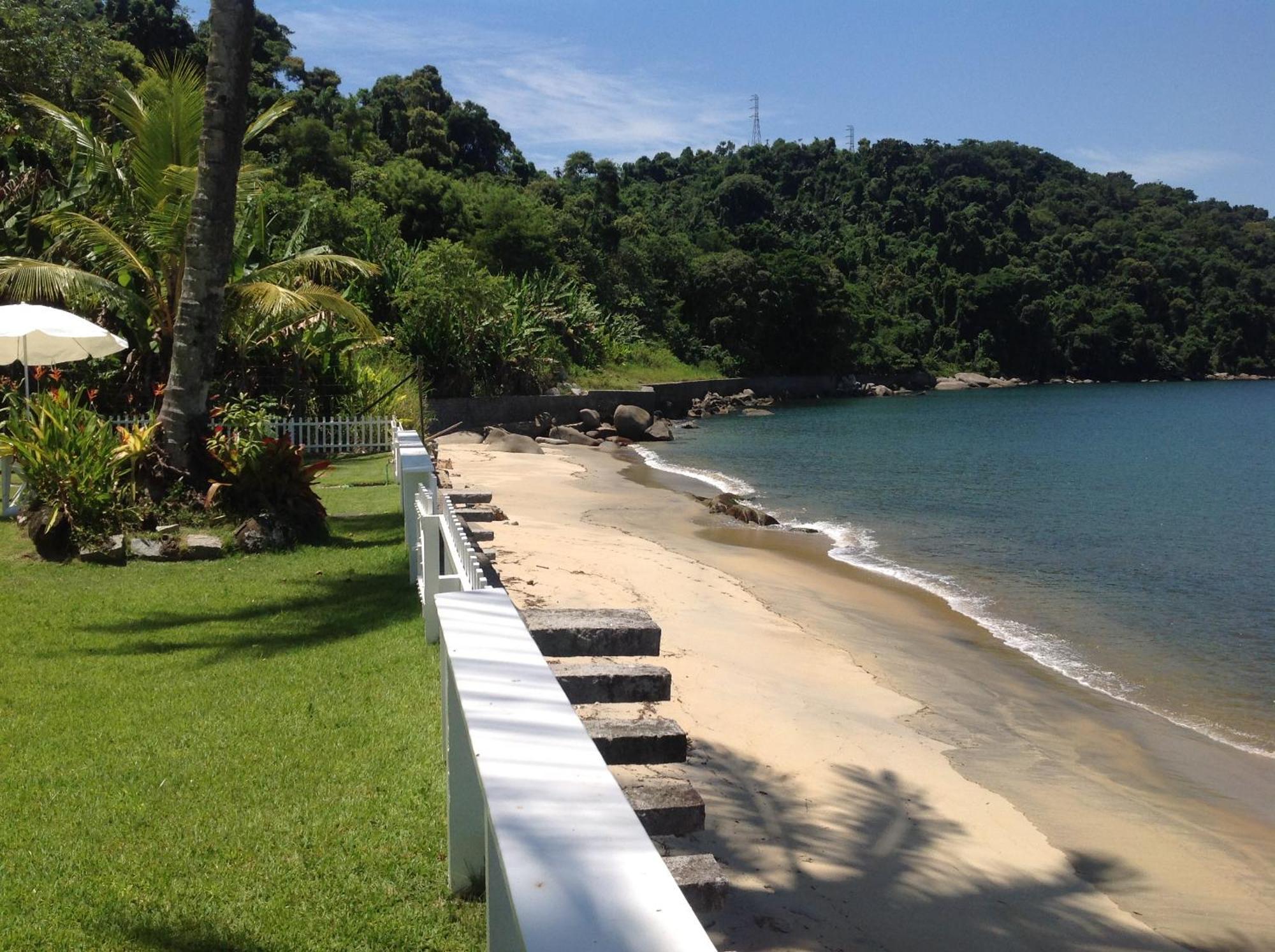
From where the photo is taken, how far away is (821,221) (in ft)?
341

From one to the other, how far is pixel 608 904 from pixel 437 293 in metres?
32.3

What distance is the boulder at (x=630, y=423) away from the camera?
40844mm

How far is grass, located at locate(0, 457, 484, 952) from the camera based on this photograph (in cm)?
359

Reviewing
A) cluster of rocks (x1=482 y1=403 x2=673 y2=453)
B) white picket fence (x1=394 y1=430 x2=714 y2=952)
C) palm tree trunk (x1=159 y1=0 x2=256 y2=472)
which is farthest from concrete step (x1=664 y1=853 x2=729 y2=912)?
cluster of rocks (x1=482 y1=403 x2=673 y2=453)

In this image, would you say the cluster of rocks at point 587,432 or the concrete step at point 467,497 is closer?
the concrete step at point 467,497

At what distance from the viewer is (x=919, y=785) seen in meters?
7.43

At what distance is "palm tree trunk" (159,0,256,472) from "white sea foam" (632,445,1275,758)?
9.16 meters

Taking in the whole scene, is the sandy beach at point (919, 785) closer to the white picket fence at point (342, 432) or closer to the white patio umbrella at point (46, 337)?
the white patio umbrella at point (46, 337)

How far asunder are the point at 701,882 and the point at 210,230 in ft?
27.7

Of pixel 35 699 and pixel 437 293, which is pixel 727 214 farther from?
pixel 35 699

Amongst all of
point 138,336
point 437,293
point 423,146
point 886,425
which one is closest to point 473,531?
point 138,336

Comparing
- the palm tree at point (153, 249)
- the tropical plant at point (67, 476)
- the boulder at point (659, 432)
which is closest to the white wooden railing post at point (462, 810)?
the tropical plant at point (67, 476)

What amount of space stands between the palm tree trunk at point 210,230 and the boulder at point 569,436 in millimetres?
25226

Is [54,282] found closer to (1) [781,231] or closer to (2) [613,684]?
(2) [613,684]
